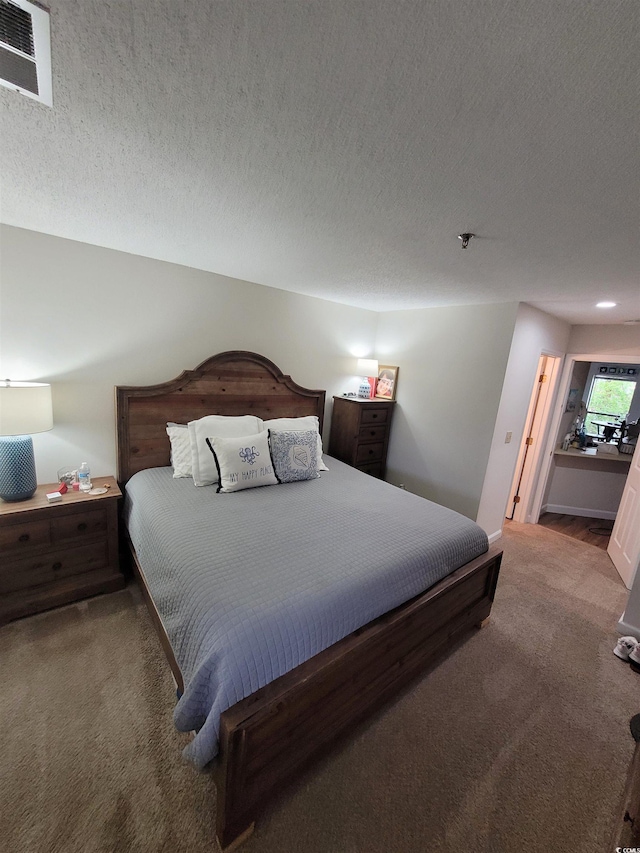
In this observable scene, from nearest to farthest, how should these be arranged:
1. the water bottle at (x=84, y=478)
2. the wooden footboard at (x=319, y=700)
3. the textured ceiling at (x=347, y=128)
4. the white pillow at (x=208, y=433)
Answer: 1. the textured ceiling at (x=347, y=128)
2. the wooden footboard at (x=319, y=700)
3. the water bottle at (x=84, y=478)
4. the white pillow at (x=208, y=433)

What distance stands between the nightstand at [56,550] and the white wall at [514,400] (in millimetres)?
3070

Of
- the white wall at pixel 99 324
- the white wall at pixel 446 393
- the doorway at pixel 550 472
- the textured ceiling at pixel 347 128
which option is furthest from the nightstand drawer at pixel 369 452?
the textured ceiling at pixel 347 128

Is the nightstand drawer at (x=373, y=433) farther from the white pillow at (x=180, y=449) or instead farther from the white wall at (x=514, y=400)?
the white pillow at (x=180, y=449)

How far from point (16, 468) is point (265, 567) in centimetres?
166

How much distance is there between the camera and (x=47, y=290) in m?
2.21

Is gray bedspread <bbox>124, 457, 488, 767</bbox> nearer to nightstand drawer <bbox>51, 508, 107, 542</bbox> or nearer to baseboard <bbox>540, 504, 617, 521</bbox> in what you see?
nightstand drawer <bbox>51, 508, 107, 542</bbox>

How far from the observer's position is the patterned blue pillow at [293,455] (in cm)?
264

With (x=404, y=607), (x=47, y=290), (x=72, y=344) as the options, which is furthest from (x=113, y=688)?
(x=47, y=290)

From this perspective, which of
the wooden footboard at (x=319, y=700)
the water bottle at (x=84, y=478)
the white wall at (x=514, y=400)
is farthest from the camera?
the white wall at (x=514, y=400)

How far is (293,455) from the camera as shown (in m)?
2.69

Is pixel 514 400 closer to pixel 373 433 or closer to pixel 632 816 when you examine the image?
pixel 373 433

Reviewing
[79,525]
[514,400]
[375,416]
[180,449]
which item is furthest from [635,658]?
[79,525]

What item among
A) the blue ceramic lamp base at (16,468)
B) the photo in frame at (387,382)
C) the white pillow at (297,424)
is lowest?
the blue ceramic lamp base at (16,468)

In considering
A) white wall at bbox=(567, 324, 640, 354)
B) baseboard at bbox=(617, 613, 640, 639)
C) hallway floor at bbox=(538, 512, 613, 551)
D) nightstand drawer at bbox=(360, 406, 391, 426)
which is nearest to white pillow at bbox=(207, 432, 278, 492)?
nightstand drawer at bbox=(360, 406, 391, 426)
